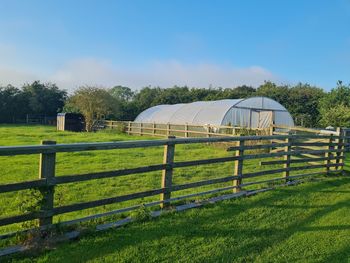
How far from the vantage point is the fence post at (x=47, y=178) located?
13.3ft

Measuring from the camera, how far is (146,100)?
5384cm

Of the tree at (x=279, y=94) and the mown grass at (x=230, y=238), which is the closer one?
the mown grass at (x=230, y=238)

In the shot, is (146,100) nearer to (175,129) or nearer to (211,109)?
(211,109)

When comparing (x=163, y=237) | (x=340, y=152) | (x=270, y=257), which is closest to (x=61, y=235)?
(x=163, y=237)

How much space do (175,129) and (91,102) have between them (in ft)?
41.1

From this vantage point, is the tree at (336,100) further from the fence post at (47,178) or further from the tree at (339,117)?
the fence post at (47,178)

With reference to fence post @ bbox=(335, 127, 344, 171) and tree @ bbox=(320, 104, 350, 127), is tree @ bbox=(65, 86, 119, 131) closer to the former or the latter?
tree @ bbox=(320, 104, 350, 127)

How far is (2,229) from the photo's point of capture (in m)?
4.54

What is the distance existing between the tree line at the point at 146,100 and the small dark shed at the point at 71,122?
911 mm

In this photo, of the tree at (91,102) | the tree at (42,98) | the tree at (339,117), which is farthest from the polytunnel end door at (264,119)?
the tree at (42,98)

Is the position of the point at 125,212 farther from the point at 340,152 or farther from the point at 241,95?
the point at 241,95

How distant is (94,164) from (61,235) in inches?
231

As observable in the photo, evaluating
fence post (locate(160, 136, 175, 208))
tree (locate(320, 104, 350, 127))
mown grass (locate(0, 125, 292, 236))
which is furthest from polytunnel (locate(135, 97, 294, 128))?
fence post (locate(160, 136, 175, 208))

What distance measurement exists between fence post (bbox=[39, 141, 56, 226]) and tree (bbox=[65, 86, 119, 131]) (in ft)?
96.2
